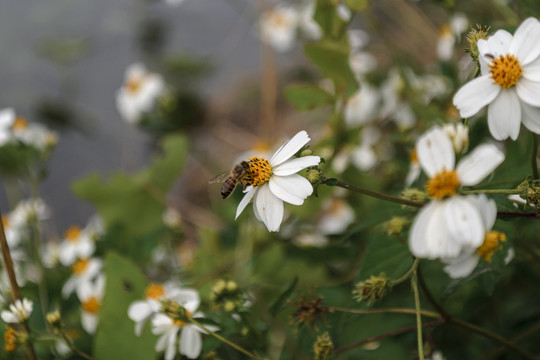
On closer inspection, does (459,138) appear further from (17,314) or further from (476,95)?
(17,314)

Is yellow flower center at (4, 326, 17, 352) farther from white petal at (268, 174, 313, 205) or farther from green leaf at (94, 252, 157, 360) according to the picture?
white petal at (268, 174, 313, 205)

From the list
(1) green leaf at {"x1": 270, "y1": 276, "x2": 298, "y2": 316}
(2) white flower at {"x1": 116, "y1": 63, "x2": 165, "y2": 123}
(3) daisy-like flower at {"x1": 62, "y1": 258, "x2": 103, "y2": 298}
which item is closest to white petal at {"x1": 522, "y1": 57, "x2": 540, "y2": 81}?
(1) green leaf at {"x1": 270, "y1": 276, "x2": 298, "y2": 316}

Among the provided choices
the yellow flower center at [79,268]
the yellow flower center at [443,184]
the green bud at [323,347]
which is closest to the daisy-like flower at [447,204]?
the yellow flower center at [443,184]

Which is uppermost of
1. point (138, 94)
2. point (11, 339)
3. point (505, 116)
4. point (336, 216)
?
point (138, 94)

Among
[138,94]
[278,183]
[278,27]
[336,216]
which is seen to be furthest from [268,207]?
[278,27]

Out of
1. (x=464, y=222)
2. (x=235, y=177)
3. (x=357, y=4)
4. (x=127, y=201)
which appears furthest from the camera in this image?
(x=127, y=201)

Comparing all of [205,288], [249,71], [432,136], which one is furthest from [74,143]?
[432,136]
